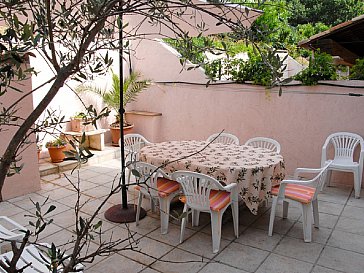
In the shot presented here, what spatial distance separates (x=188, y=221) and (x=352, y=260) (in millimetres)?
1719

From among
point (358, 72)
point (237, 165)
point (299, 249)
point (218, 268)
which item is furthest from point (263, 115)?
point (218, 268)

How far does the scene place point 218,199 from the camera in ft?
10.9

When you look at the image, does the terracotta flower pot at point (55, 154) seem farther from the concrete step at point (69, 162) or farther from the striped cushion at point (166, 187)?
the striped cushion at point (166, 187)

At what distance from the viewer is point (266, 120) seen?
576cm

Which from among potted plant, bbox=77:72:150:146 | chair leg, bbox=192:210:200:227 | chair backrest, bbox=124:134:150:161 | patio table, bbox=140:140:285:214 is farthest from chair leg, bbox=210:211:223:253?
potted plant, bbox=77:72:150:146

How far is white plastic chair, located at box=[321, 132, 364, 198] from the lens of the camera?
463 centimetres

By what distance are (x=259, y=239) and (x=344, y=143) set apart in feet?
8.40

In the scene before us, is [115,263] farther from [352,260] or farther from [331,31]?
[331,31]

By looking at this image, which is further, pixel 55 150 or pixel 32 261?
pixel 55 150

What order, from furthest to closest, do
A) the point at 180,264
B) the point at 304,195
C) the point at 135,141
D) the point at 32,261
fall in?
the point at 135,141, the point at 304,195, the point at 180,264, the point at 32,261

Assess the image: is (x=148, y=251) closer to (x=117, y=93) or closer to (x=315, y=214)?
(x=315, y=214)

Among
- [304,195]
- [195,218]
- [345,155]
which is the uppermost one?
[345,155]

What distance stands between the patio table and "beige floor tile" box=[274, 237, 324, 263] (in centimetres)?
44

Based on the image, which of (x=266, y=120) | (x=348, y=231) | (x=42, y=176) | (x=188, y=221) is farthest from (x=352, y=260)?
(x=42, y=176)
